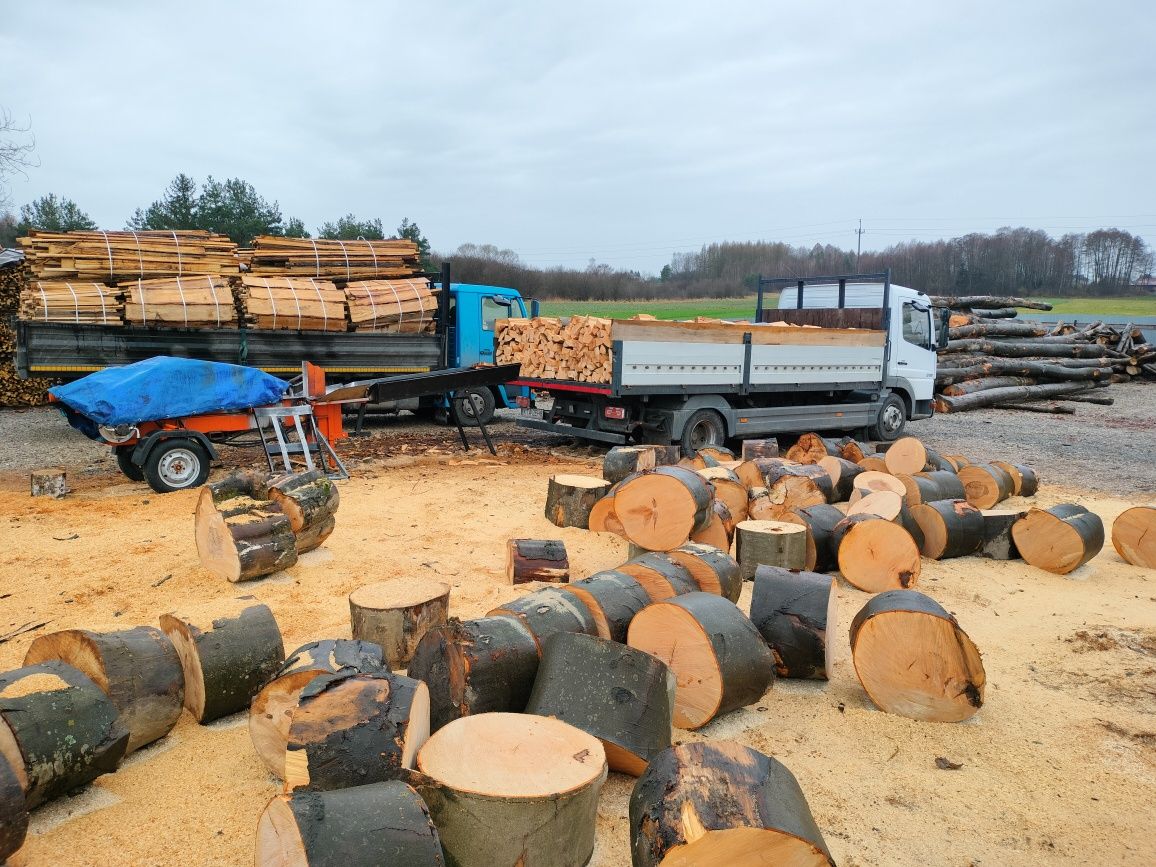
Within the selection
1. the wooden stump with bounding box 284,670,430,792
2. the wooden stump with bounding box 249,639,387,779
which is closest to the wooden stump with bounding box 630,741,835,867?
the wooden stump with bounding box 284,670,430,792

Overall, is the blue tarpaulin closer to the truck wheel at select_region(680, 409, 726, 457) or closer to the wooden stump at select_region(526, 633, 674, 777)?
the truck wheel at select_region(680, 409, 726, 457)

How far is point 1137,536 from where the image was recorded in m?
5.86

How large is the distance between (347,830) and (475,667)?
1.00m

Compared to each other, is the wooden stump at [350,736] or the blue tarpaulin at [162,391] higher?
the blue tarpaulin at [162,391]

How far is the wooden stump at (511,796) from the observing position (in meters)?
2.13

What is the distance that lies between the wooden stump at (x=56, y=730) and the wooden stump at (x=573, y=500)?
414cm

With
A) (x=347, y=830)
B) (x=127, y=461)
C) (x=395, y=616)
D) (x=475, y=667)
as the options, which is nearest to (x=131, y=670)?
(x=395, y=616)

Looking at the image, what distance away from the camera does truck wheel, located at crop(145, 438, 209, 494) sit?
7.39m

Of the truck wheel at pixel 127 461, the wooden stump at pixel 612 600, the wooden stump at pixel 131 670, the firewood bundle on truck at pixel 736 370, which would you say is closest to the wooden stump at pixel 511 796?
the wooden stump at pixel 612 600

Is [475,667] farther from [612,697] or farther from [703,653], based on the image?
[703,653]

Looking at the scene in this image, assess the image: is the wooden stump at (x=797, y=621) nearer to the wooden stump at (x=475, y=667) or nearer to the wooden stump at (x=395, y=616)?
the wooden stump at (x=475, y=667)

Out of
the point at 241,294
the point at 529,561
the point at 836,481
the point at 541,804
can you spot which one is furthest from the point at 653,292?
the point at 541,804

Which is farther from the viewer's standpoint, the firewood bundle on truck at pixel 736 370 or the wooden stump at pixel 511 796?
the firewood bundle on truck at pixel 736 370

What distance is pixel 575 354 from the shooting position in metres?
9.63
